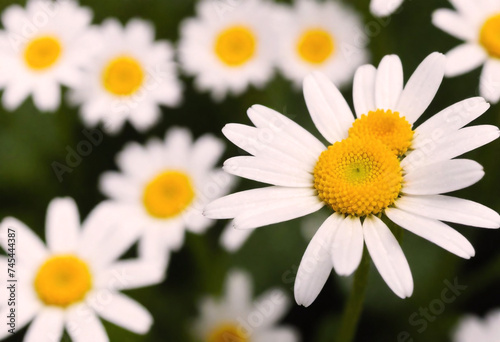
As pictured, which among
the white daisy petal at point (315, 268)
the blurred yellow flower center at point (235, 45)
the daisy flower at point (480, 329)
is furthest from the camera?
the blurred yellow flower center at point (235, 45)

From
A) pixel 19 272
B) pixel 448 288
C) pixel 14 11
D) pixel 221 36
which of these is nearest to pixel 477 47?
pixel 448 288

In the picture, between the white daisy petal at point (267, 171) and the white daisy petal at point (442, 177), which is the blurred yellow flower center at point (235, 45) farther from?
the white daisy petal at point (442, 177)

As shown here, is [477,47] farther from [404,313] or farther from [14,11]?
[14,11]

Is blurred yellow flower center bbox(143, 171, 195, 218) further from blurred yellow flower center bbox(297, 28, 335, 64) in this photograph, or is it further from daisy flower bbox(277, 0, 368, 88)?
blurred yellow flower center bbox(297, 28, 335, 64)

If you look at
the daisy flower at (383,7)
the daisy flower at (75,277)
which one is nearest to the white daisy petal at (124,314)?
the daisy flower at (75,277)

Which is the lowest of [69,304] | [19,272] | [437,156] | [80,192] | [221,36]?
[437,156]

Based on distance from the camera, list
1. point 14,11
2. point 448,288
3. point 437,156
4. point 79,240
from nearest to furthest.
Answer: point 437,156 → point 79,240 → point 448,288 → point 14,11

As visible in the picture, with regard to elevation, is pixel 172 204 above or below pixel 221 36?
below
